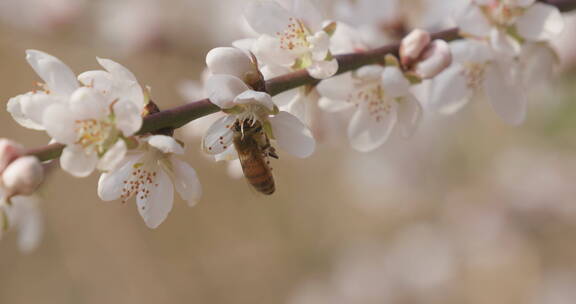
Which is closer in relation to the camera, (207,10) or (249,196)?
(207,10)

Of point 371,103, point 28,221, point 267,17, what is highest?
point 267,17

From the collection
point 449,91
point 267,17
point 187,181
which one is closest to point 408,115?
point 449,91

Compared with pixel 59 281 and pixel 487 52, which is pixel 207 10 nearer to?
pixel 59 281

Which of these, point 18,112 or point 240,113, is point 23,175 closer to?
point 18,112

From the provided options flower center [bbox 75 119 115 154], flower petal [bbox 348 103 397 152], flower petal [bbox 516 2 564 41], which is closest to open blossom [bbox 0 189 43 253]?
flower center [bbox 75 119 115 154]

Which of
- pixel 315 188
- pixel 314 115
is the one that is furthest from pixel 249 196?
pixel 314 115

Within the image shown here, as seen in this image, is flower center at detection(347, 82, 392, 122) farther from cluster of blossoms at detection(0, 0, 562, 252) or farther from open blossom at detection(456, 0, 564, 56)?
open blossom at detection(456, 0, 564, 56)
